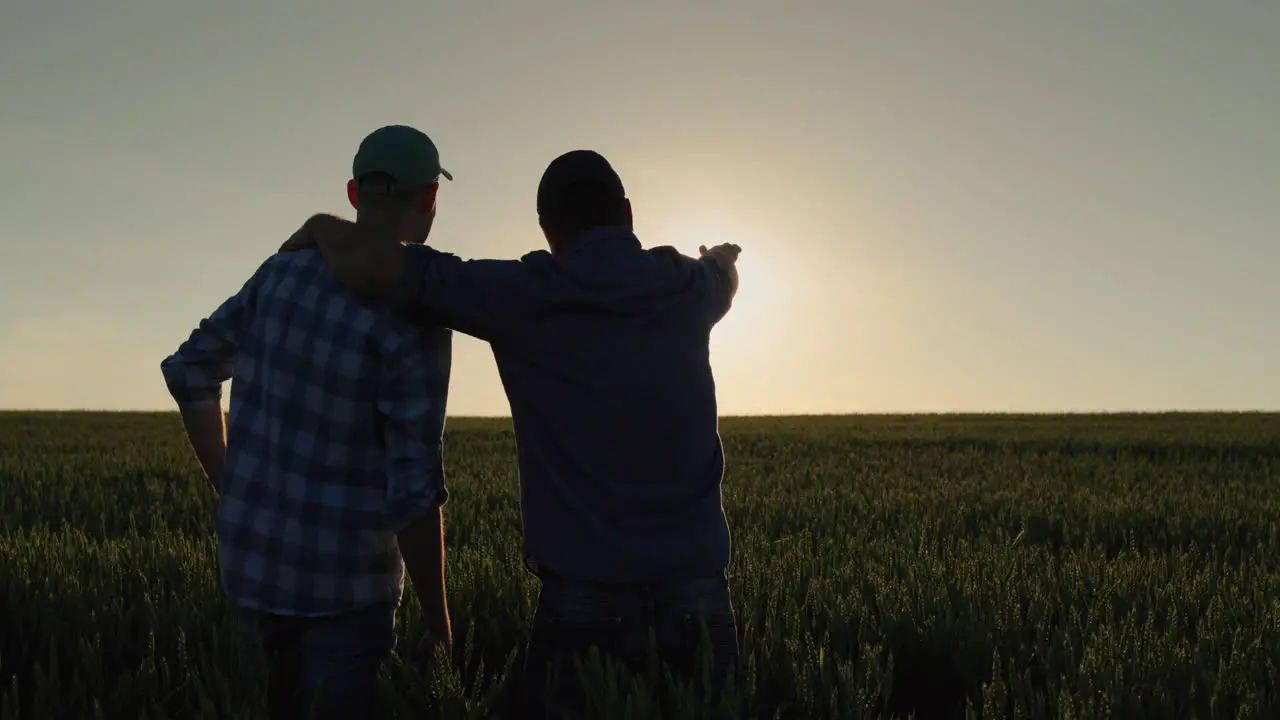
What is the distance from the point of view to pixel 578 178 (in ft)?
8.20

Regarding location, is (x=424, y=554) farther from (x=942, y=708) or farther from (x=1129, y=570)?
(x=1129, y=570)

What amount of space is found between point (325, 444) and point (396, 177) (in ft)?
2.29

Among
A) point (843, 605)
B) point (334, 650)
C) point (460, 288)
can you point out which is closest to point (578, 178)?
point (460, 288)

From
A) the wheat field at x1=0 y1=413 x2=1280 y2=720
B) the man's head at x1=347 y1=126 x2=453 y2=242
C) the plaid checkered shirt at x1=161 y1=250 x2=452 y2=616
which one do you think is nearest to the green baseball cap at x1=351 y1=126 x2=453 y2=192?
the man's head at x1=347 y1=126 x2=453 y2=242

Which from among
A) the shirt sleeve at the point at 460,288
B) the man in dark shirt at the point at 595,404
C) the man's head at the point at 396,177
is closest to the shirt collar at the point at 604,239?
the man in dark shirt at the point at 595,404

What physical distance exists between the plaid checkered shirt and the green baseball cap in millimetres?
290

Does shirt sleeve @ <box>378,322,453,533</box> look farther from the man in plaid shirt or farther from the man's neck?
the man's neck

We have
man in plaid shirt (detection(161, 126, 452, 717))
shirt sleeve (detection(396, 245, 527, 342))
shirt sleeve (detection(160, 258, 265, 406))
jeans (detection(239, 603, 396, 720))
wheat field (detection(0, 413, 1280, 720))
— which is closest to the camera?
shirt sleeve (detection(396, 245, 527, 342))

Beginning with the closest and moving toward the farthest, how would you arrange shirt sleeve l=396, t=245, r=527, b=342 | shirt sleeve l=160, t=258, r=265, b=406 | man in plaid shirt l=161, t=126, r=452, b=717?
shirt sleeve l=396, t=245, r=527, b=342 < man in plaid shirt l=161, t=126, r=452, b=717 < shirt sleeve l=160, t=258, r=265, b=406

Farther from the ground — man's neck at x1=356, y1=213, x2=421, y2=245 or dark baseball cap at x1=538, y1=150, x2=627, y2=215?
dark baseball cap at x1=538, y1=150, x2=627, y2=215

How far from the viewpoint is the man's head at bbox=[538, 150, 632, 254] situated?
2.50 m

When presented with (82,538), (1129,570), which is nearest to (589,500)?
(1129,570)

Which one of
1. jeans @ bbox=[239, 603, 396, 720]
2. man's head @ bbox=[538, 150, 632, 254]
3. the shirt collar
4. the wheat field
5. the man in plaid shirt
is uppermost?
man's head @ bbox=[538, 150, 632, 254]

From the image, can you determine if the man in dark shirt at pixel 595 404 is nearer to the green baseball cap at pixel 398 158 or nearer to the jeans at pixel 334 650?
the green baseball cap at pixel 398 158
